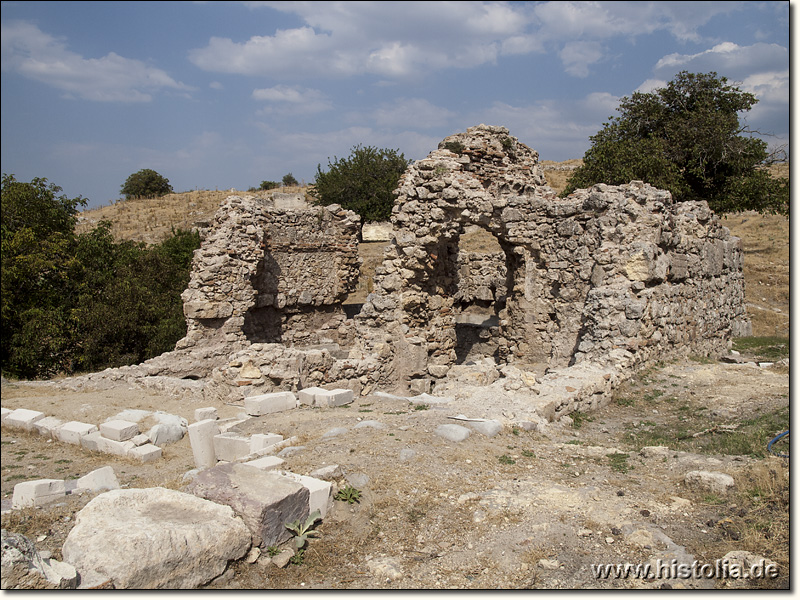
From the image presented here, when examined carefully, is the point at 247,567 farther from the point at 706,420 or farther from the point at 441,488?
the point at 706,420

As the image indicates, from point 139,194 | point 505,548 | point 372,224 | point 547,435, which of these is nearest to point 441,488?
point 505,548

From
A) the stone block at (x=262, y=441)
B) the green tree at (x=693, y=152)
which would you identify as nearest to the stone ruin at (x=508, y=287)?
the stone block at (x=262, y=441)

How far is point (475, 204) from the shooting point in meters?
11.6

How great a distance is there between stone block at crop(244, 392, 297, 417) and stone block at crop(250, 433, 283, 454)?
1.70m

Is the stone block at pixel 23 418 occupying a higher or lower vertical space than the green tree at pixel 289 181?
lower

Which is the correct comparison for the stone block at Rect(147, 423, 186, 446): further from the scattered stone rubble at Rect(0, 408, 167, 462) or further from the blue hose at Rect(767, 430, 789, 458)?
the blue hose at Rect(767, 430, 789, 458)

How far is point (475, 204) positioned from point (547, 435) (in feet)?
19.5

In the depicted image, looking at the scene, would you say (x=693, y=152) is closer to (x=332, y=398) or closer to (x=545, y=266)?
(x=545, y=266)

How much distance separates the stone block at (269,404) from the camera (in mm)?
7875

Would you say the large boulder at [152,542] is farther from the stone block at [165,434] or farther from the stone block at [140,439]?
the stone block at [165,434]

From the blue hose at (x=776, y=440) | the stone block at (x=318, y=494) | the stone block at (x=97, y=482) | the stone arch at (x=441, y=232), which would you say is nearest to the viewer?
the stone block at (x=318, y=494)

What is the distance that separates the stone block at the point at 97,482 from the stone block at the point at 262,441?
128cm

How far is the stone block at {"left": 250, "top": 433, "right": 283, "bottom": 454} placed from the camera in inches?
235

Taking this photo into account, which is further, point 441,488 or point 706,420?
point 706,420
